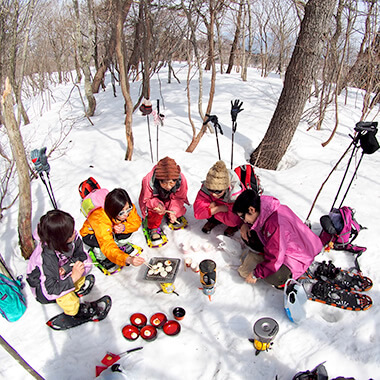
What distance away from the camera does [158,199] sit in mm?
2873

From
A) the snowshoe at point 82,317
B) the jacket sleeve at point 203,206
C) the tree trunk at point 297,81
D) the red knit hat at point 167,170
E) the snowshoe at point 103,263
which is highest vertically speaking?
the tree trunk at point 297,81

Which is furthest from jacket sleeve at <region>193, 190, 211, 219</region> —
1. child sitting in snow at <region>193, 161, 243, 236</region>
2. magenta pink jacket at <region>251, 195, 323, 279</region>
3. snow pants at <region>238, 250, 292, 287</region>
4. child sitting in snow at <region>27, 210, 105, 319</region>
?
child sitting in snow at <region>27, 210, 105, 319</region>

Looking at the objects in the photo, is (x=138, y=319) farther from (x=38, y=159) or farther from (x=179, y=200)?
(x=38, y=159)

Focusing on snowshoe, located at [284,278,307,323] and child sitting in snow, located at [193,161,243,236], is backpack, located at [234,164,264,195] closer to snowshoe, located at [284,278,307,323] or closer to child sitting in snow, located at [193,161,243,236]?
child sitting in snow, located at [193,161,243,236]

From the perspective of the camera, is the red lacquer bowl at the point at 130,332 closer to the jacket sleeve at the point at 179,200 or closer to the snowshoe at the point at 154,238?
the snowshoe at the point at 154,238

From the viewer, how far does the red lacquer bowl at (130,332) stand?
1.93 meters

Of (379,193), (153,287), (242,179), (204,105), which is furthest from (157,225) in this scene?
(204,105)

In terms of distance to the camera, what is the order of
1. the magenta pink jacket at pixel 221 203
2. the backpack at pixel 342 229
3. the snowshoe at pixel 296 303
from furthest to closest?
the magenta pink jacket at pixel 221 203
the backpack at pixel 342 229
the snowshoe at pixel 296 303

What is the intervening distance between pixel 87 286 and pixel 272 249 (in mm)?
1631

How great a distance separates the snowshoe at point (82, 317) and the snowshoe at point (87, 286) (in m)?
0.19

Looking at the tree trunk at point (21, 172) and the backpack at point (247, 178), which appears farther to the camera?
the backpack at point (247, 178)

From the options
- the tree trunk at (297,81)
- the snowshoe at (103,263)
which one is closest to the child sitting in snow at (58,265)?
the snowshoe at (103,263)

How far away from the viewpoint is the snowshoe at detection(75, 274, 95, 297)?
7.61 ft

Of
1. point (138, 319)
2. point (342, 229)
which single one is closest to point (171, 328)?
point (138, 319)
